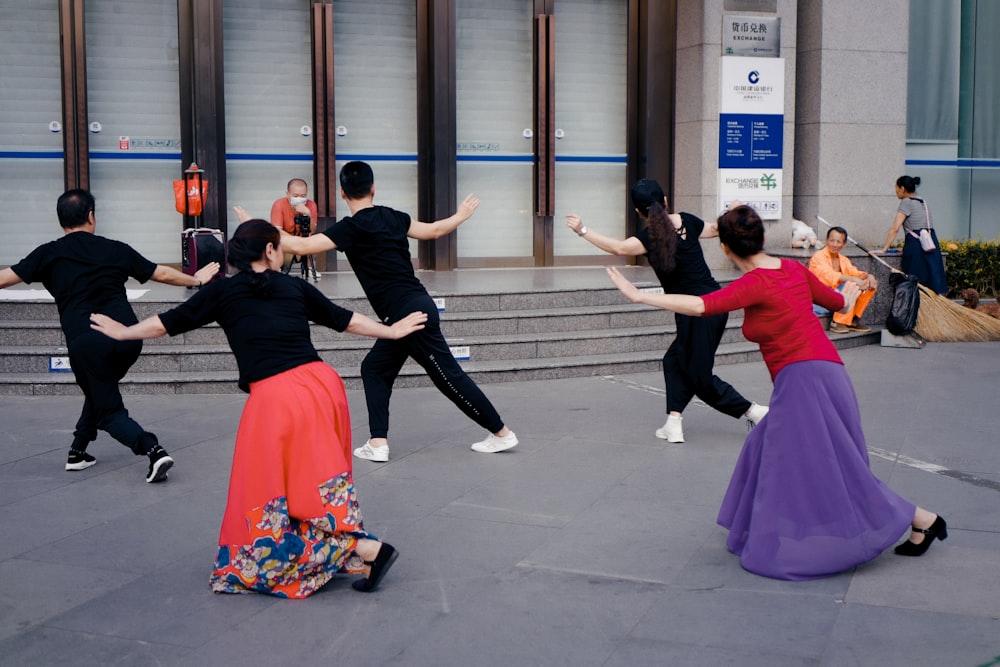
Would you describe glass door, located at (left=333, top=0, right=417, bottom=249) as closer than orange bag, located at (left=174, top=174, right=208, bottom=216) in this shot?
No

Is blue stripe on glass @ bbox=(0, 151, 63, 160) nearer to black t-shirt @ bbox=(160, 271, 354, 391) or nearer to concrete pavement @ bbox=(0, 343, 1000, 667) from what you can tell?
concrete pavement @ bbox=(0, 343, 1000, 667)

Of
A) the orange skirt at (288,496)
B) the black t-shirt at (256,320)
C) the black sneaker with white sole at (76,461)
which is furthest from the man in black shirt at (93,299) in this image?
the orange skirt at (288,496)

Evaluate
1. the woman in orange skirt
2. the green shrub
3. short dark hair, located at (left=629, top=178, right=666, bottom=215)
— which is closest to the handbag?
the green shrub

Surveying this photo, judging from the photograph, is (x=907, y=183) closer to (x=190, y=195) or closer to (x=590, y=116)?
(x=590, y=116)

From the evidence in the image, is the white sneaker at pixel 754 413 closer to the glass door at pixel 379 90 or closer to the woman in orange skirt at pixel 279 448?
the woman in orange skirt at pixel 279 448

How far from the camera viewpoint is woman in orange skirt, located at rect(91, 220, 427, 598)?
502cm

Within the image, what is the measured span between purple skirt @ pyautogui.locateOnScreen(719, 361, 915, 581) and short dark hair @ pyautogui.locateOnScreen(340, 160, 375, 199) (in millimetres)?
2972

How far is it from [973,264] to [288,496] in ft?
40.1

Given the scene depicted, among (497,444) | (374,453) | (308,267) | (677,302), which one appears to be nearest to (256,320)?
(677,302)

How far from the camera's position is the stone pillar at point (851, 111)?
15070 mm

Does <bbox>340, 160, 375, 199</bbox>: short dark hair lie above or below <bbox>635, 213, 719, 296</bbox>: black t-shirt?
above

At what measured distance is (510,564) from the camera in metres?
5.55

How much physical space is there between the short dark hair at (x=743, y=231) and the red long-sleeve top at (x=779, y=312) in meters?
0.12

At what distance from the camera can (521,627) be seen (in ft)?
15.5
